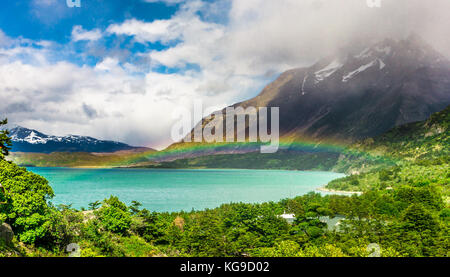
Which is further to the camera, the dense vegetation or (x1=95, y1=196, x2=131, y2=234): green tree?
(x1=95, y1=196, x2=131, y2=234): green tree

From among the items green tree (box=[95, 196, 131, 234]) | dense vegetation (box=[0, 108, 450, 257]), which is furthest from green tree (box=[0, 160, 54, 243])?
green tree (box=[95, 196, 131, 234])

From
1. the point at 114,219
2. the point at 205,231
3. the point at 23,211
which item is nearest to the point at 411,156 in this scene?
the point at 205,231

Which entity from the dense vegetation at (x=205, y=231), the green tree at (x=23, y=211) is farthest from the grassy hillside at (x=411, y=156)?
the green tree at (x=23, y=211)

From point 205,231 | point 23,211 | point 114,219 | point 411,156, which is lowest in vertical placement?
point 205,231

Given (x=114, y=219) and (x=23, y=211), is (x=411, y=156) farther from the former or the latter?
(x=23, y=211)

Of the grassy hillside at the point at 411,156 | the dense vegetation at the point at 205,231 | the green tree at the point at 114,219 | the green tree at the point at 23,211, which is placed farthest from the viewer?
the grassy hillside at the point at 411,156

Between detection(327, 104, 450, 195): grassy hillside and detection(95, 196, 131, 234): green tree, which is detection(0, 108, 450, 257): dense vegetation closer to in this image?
detection(95, 196, 131, 234): green tree

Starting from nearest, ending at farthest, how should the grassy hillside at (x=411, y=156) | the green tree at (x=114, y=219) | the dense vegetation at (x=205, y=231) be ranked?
the dense vegetation at (x=205, y=231) → the green tree at (x=114, y=219) → the grassy hillside at (x=411, y=156)

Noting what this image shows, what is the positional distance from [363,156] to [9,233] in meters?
186

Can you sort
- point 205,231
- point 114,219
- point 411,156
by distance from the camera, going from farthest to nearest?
1. point 411,156
2. point 205,231
3. point 114,219

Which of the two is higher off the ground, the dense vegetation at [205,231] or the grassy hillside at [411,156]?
the grassy hillside at [411,156]

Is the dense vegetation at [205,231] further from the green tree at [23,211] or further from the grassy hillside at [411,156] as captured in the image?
the grassy hillside at [411,156]
